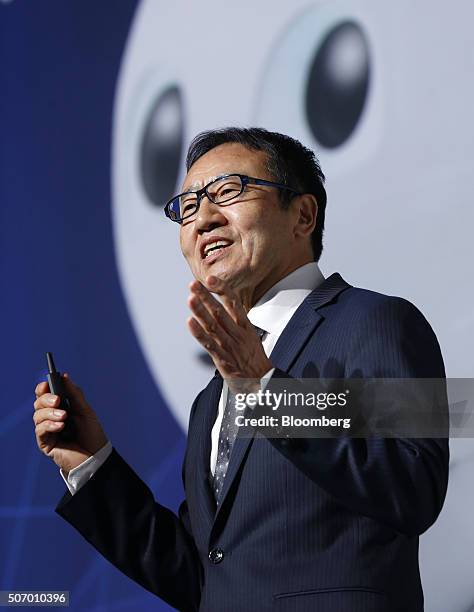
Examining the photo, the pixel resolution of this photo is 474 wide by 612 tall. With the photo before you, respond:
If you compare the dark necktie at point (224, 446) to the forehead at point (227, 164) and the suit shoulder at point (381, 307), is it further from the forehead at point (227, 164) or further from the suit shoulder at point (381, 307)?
the forehead at point (227, 164)

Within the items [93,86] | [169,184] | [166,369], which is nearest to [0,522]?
[166,369]

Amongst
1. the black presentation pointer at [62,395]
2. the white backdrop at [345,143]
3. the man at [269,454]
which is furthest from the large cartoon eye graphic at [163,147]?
the black presentation pointer at [62,395]

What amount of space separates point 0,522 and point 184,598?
3.52 ft

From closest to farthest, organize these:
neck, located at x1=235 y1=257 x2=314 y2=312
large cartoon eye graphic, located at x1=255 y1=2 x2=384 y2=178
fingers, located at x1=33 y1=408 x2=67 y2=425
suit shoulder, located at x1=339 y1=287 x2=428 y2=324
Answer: suit shoulder, located at x1=339 y1=287 x2=428 y2=324 < fingers, located at x1=33 y1=408 x2=67 y2=425 < neck, located at x1=235 y1=257 x2=314 y2=312 < large cartoon eye graphic, located at x1=255 y1=2 x2=384 y2=178

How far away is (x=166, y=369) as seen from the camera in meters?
2.29

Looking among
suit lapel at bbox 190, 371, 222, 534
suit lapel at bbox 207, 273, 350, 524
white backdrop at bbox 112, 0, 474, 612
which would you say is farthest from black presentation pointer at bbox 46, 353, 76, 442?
white backdrop at bbox 112, 0, 474, 612

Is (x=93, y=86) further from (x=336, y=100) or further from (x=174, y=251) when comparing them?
(x=336, y=100)

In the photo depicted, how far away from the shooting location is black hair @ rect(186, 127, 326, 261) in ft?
5.29

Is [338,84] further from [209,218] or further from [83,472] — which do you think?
[83,472]

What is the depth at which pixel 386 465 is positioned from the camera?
1.12 m

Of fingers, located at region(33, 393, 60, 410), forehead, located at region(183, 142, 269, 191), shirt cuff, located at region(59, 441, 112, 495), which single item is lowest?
shirt cuff, located at region(59, 441, 112, 495)

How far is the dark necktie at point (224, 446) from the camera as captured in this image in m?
1.39

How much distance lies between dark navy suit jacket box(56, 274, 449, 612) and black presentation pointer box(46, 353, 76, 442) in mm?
225

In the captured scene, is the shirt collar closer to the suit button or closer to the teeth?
the teeth
